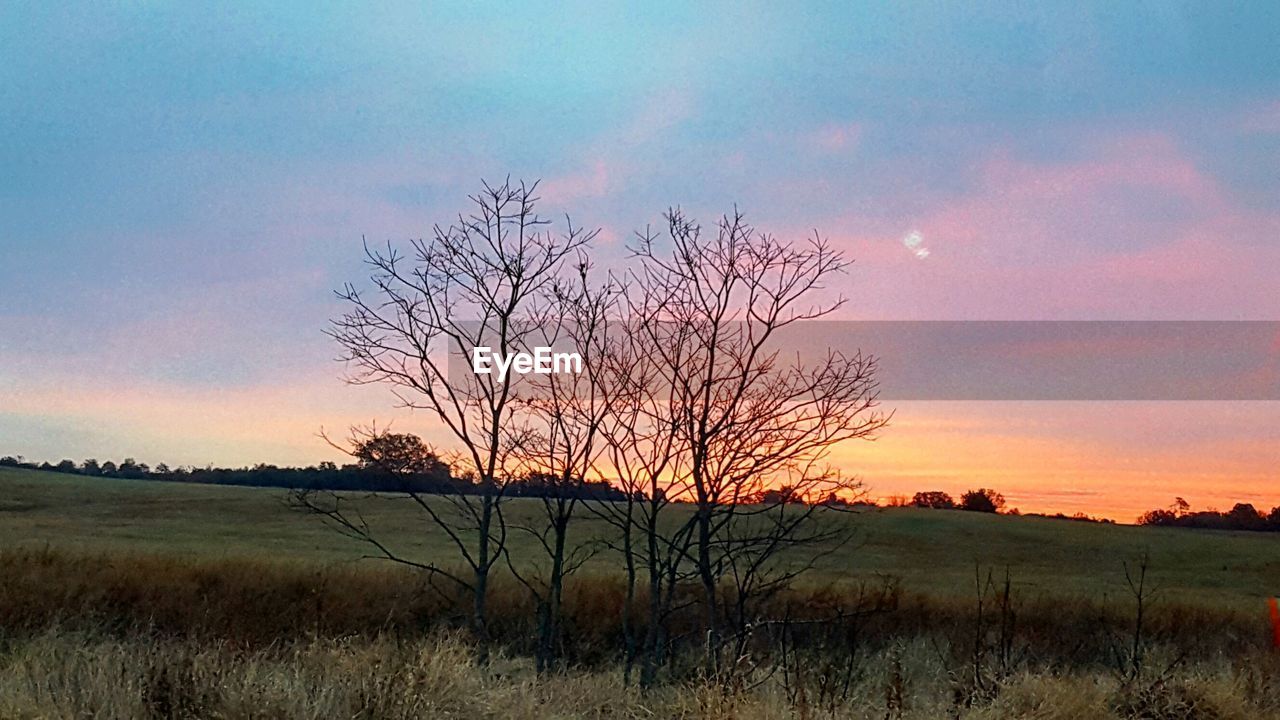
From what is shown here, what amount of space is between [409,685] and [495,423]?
3.95 metres

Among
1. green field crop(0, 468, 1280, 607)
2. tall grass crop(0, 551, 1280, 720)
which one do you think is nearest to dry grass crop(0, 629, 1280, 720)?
tall grass crop(0, 551, 1280, 720)

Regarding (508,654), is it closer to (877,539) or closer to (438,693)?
(438,693)

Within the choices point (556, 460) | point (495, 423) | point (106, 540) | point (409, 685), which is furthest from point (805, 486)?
point (106, 540)

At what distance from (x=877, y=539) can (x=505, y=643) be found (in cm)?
2587

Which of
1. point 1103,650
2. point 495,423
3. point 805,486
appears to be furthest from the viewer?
point 1103,650

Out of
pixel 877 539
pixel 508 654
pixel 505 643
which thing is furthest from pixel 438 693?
pixel 877 539

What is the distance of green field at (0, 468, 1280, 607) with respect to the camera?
27.3m

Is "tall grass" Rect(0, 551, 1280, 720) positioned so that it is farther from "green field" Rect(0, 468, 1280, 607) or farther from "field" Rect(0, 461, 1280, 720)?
"green field" Rect(0, 468, 1280, 607)

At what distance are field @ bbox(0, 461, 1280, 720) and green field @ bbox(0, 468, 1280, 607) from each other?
34cm

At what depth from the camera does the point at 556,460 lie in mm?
12094

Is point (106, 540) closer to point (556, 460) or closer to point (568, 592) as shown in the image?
point (568, 592)

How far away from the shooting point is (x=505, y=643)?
659 inches

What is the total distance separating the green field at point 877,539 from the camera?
2727 centimetres

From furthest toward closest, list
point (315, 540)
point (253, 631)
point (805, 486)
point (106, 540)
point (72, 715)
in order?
1. point (315, 540)
2. point (106, 540)
3. point (253, 631)
4. point (805, 486)
5. point (72, 715)
